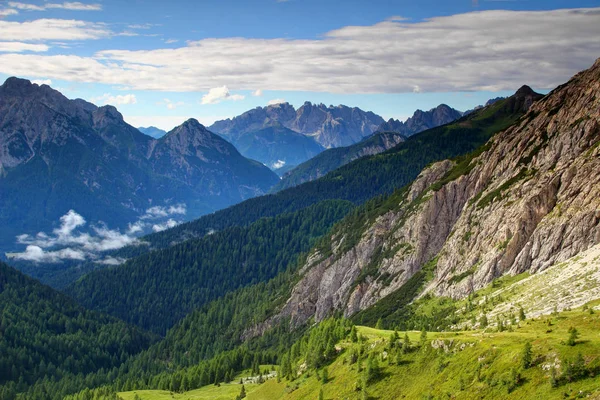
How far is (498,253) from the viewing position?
196 m

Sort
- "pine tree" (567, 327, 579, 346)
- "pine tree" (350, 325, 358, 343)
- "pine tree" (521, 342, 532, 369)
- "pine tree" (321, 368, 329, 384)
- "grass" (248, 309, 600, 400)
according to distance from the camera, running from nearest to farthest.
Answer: "grass" (248, 309, 600, 400) → "pine tree" (567, 327, 579, 346) → "pine tree" (521, 342, 532, 369) → "pine tree" (321, 368, 329, 384) → "pine tree" (350, 325, 358, 343)

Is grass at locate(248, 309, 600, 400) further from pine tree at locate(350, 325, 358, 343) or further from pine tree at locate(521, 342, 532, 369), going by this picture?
pine tree at locate(350, 325, 358, 343)

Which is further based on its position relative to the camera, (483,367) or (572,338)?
(483,367)

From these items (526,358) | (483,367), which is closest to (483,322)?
(483,367)

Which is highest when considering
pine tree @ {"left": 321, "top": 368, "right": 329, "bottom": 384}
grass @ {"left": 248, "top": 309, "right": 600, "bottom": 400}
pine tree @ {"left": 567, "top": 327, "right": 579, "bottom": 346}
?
pine tree @ {"left": 567, "top": 327, "right": 579, "bottom": 346}

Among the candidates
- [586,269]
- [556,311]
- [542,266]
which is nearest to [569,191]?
[542,266]

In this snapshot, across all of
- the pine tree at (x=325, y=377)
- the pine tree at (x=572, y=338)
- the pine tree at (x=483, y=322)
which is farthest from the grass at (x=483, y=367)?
the pine tree at (x=483, y=322)

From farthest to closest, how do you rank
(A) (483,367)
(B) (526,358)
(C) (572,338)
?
1. (A) (483,367)
2. (B) (526,358)
3. (C) (572,338)

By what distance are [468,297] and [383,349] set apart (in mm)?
54766

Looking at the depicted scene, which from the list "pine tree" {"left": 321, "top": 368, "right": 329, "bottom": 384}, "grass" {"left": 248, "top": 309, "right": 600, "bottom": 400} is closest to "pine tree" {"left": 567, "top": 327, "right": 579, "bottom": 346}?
"grass" {"left": 248, "top": 309, "right": 600, "bottom": 400}

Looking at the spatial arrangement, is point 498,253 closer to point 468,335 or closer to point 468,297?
point 468,297

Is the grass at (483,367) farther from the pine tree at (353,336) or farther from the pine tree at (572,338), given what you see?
the pine tree at (353,336)

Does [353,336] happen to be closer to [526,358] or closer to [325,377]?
[325,377]

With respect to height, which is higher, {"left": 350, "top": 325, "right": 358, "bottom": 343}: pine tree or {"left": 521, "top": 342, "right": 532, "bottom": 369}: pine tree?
{"left": 350, "top": 325, "right": 358, "bottom": 343}: pine tree
